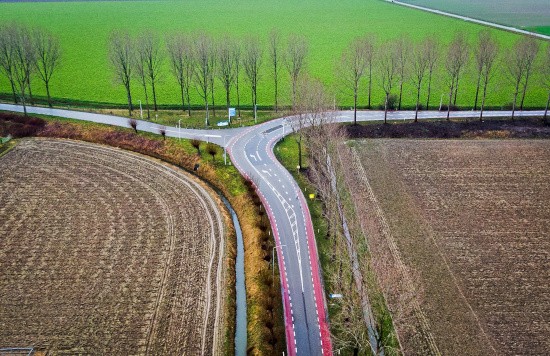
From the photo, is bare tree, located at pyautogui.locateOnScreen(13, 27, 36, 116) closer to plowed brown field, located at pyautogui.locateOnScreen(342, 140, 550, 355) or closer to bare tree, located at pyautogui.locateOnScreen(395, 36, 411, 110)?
plowed brown field, located at pyautogui.locateOnScreen(342, 140, 550, 355)

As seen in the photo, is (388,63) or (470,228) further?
(388,63)

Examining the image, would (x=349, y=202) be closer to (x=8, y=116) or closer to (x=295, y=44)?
(x=295, y=44)

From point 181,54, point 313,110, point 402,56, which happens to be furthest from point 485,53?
point 181,54

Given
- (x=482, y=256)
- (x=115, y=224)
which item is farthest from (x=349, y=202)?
(x=115, y=224)

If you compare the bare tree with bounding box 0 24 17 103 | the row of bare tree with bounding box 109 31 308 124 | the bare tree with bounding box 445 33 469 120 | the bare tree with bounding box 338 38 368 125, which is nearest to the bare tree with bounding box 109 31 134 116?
the row of bare tree with bounding box 109 31 308 124

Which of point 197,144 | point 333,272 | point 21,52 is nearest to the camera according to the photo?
point 333,272

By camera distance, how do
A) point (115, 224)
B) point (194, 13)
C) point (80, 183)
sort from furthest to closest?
point (194, 13) → point (80, 183) → point (115, 224)

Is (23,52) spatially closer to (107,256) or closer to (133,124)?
(133,124)
